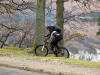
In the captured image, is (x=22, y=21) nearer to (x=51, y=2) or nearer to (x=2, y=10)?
(x=2, y=10)

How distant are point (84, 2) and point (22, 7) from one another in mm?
5840

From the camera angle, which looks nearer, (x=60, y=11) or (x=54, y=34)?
(x=54, y=34)

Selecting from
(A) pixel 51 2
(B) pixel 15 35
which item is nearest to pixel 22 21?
(B) pixel 15 35

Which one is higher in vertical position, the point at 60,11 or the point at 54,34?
the point at 60,11

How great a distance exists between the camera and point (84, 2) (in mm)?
15961

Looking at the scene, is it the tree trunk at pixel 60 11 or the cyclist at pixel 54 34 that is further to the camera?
the tree trunk at pixel 60 11

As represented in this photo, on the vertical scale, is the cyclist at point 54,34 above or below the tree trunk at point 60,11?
below

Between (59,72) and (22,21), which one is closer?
(59,72)

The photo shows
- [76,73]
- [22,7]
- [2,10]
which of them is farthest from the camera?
[2,10]

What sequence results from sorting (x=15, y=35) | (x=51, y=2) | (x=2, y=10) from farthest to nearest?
(x=15, y=35) → (x=2, y=10) → (x=51, y=2)

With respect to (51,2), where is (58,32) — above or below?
below

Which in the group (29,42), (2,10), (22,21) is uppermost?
(2,10)

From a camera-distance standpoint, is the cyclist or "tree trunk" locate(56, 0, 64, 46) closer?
the cyclist

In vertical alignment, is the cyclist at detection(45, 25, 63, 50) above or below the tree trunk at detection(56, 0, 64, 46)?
below
